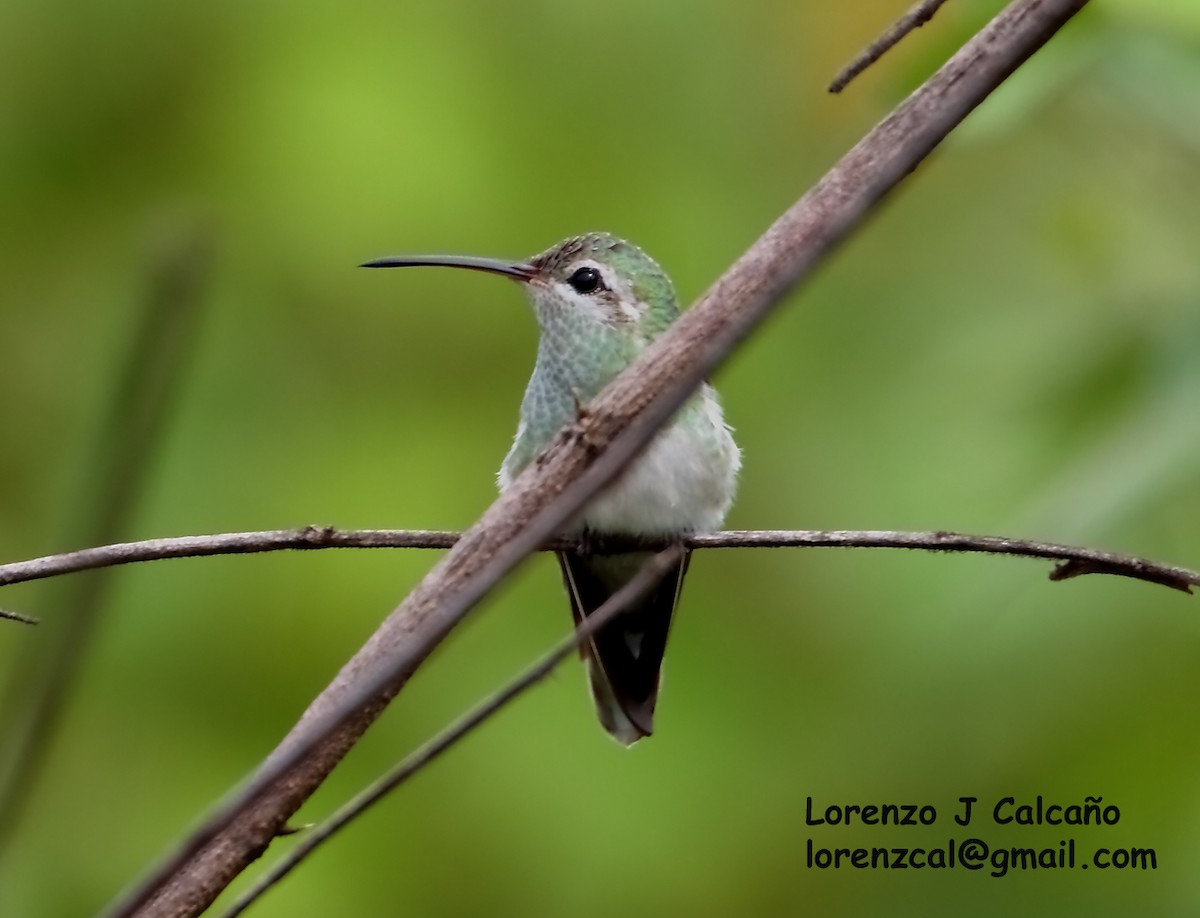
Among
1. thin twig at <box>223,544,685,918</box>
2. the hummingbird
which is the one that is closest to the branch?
thin twig at <box>223,544,685,918</box>

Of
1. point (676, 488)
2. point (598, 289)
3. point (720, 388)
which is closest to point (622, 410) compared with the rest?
point (676, 488)

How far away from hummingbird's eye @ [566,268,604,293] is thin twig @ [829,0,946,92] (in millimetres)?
2134

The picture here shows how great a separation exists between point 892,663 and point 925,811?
52 centimetres

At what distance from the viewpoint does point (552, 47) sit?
4.71 m

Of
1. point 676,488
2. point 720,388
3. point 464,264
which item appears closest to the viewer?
point 676,488

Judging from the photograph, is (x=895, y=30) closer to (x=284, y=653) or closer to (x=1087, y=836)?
(x=1087, y=836)

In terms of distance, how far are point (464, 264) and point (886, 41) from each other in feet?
6.31

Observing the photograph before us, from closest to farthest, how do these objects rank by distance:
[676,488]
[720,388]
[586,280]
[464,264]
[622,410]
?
1. [622,410]
2. [676,488]
3. [464,264]
4. [586,280]
5. [720,388]

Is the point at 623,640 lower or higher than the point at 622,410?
higher

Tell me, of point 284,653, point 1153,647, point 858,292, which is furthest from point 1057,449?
point 858,292

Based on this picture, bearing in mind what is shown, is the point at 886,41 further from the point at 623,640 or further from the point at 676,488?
the point at 623,640

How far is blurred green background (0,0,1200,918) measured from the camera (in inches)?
116

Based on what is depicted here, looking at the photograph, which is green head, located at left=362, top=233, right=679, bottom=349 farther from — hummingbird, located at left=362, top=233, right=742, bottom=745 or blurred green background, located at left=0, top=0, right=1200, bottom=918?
blurred green background, located at left=0, top=0, right=1200, bottom=918

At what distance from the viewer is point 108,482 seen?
3.20ft
